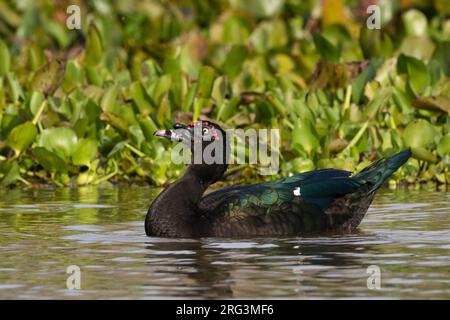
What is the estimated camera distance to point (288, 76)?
15.8 meters

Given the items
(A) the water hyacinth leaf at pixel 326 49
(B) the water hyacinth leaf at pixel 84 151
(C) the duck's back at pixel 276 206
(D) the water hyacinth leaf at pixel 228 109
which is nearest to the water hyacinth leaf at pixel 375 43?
(A) the water hyacinth leaf at pixel 326 49

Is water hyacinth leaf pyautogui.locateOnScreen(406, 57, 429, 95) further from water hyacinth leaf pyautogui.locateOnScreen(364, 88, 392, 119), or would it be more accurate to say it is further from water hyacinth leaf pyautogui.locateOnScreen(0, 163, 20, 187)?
water hyacinth leaf pyautogui.locateOnScreen(0, 163, 20, 187)

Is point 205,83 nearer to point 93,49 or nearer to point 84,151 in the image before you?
point 84,151

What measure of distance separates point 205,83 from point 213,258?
5.94m

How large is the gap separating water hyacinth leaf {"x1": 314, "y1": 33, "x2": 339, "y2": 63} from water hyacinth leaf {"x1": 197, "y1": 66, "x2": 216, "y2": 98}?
1.69 meters

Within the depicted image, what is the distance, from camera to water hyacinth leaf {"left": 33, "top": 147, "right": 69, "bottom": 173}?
13.4 metres

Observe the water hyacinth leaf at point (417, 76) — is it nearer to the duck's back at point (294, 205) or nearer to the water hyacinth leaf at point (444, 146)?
the water hyacinth leaf at point (444, 146)

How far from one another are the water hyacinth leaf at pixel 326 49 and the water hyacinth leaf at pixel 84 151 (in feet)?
11.1

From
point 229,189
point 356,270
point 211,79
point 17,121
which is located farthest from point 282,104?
point 356,270

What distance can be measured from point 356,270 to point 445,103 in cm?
579

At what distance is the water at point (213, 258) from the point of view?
25.4 ft

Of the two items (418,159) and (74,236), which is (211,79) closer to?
(418,159)

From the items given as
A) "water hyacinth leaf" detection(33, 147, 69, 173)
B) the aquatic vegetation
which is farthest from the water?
the aquatic vegetation

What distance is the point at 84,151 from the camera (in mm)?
13602
